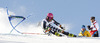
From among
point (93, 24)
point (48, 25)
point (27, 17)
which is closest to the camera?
point (48, 25)

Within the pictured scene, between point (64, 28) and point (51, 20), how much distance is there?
778 millimetres

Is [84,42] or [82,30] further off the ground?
[82,30]

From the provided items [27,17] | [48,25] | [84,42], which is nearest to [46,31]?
[48,25]

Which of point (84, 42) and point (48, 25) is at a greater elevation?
point (48, 25)

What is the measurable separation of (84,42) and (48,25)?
318 cm

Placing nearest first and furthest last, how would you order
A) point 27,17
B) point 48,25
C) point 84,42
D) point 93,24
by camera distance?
1. point 84,42
2. point 48,25
3. point 93,24
4. point 27,17

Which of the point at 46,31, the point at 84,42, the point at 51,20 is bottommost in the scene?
the point at 84,42

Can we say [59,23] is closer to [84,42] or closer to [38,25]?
[38,25]

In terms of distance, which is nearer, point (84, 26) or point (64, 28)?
point (64, 28)

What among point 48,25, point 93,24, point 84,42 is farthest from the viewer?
point 93,24

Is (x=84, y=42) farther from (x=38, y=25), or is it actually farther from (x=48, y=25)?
(x=38, y=25)

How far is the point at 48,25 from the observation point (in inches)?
328

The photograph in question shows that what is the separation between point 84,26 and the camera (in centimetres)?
982

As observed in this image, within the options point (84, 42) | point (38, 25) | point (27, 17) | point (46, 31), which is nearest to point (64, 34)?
point (46, 31)
